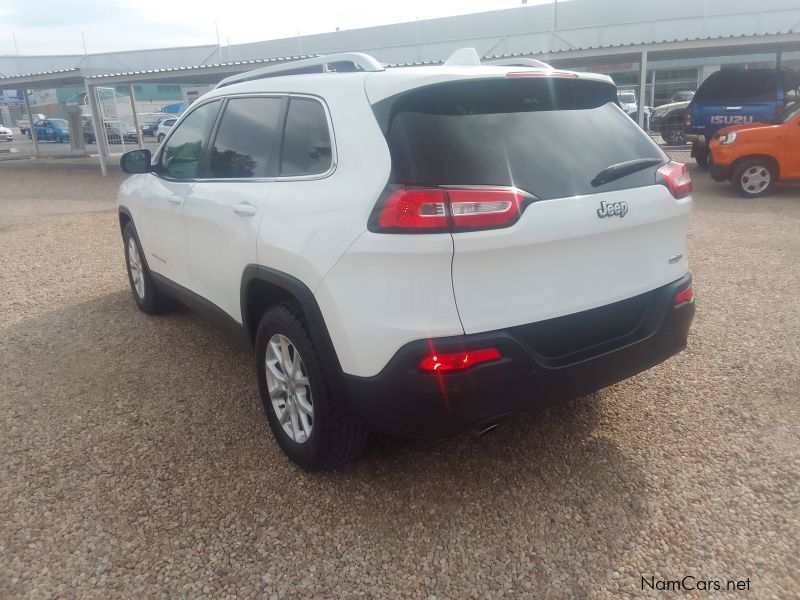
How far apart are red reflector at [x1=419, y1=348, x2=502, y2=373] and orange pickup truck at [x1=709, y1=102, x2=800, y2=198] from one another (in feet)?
32.4

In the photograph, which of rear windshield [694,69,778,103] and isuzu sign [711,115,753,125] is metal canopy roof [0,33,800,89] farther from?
isuzu sign [711,115,753,125]

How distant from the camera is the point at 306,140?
2818 millimetres

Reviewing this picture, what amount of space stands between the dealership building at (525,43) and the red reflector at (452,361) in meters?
16.4

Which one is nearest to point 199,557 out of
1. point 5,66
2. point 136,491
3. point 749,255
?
point 136,491

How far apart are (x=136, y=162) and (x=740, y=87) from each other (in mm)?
13441

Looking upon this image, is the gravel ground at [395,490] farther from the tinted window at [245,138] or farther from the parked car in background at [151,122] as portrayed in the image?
the parked car in background at [151,122]

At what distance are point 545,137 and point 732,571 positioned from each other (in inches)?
68.7

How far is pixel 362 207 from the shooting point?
232 centimetres

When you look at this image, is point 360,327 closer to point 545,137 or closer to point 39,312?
point 545,137

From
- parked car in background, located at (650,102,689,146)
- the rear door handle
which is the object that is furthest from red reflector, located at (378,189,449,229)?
parked car in background, located at (650,102,689,146)

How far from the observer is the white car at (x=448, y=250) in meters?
2.24

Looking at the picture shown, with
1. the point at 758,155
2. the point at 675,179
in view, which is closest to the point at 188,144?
the point at 675,179

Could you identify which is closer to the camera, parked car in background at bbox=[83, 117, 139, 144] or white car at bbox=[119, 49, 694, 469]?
white car at bbox=[119, 49, 694, 469]

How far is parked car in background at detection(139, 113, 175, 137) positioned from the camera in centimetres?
3576
